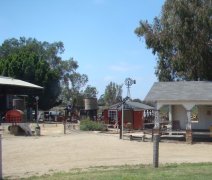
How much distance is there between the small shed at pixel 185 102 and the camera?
1262 inches

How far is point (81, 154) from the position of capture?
23.0 meters

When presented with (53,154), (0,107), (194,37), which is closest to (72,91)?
(0,107)

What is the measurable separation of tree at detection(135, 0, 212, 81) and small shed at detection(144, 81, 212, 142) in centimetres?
927

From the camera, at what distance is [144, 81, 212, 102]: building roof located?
3234cm

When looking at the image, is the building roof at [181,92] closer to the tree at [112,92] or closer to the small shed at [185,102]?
the small shed at [185,102]

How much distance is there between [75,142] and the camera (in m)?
29.4

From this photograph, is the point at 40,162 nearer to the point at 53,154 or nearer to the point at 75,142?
the point at 53,154

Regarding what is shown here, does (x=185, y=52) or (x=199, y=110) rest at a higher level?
(x=185, y=52)

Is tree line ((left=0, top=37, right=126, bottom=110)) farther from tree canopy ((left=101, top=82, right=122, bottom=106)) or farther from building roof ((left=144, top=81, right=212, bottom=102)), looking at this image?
building roof ((left=144, top=81, right=212, bottom=102))

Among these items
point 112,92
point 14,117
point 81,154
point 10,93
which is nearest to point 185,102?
point 81,154

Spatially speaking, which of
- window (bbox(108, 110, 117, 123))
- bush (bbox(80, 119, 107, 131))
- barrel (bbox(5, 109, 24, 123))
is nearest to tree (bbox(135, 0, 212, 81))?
window (bbox(108, 110, 117, 123))

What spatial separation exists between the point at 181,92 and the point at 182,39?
11.4m

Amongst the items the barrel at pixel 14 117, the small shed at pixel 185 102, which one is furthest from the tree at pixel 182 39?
the barrel at pixel 14 117

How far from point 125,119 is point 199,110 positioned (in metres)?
15.6
